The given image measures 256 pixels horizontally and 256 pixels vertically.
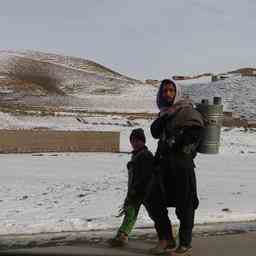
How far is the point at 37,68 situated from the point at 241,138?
130 ft

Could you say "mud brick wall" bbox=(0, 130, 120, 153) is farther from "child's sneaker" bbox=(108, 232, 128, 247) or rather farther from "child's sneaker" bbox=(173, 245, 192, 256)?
"child's sneaker" bbox=(173, 245, 192, 256)

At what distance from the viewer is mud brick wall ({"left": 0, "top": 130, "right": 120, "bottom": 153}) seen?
13.2 m

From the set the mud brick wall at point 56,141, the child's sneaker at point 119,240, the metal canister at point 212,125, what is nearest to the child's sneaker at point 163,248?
the child's sneaker at point 119,240

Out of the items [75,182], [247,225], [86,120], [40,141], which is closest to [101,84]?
[86,120]

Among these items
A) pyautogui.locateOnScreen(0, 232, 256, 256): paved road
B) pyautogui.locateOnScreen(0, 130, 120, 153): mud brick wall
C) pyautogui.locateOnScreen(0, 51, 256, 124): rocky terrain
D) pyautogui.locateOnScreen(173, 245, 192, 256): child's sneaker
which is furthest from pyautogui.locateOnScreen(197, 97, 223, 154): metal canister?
pyautogui.locateOnScreen(0, 51, 256, 124): rocky terrain

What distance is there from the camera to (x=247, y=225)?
6047 millimetres

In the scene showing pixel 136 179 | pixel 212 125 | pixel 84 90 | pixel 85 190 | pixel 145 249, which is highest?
pixel 84 90

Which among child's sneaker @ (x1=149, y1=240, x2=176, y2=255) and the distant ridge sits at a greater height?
the distant ridge

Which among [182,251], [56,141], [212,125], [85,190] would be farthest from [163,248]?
[212,125]

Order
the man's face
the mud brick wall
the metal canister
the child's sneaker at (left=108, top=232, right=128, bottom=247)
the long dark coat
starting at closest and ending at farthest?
the long dark coat, the man's face, the child's sneaker at (left=108, top=232, right=128, bottom=247), the mud brick wall, the metal canister

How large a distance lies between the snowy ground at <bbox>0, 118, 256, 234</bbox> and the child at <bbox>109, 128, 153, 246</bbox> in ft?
2.59

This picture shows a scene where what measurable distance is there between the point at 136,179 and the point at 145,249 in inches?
25.9

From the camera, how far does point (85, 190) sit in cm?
823

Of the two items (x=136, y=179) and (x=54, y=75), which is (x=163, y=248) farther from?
(x=54, y=75)
